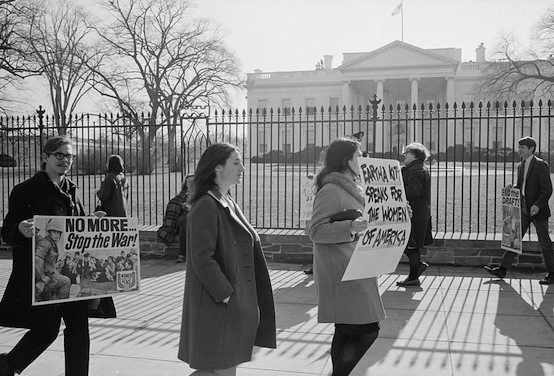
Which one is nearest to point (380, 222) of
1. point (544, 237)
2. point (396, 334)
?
point (396, 334)

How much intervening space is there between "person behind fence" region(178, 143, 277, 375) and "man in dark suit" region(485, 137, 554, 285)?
487cm

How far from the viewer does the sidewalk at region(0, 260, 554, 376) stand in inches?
162

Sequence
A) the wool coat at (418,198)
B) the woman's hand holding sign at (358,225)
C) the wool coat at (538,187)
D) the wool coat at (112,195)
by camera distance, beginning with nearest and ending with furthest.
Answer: the woman's hand holding sign at (358,225), the wool coat at (418,198), the wool coat at (538,187), the wool coat at (112,195)

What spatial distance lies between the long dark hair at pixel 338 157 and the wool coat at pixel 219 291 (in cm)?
69

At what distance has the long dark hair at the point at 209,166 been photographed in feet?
9.89

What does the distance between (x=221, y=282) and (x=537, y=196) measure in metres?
5.32

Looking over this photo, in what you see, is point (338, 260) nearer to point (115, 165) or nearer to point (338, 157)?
point (338, 157)

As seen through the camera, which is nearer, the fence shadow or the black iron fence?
the fence shadow

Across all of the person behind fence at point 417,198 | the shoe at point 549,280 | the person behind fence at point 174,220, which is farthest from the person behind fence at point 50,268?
the shoe at point 549,280

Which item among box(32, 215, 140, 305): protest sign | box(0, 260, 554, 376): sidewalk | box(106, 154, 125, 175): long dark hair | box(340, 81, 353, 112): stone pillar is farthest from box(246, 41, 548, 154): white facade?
box(32, 215, 140, 305): protest sign

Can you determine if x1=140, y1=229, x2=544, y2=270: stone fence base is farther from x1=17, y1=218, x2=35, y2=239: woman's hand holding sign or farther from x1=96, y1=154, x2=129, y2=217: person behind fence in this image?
x1=17, y1=218, x2=35, y2=239: woman's hand holding sign

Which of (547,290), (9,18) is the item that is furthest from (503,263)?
(9,18)

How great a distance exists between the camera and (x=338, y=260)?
11.1 ft

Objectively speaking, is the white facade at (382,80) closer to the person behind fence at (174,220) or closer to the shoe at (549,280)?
the person behind fence at (174,220)
